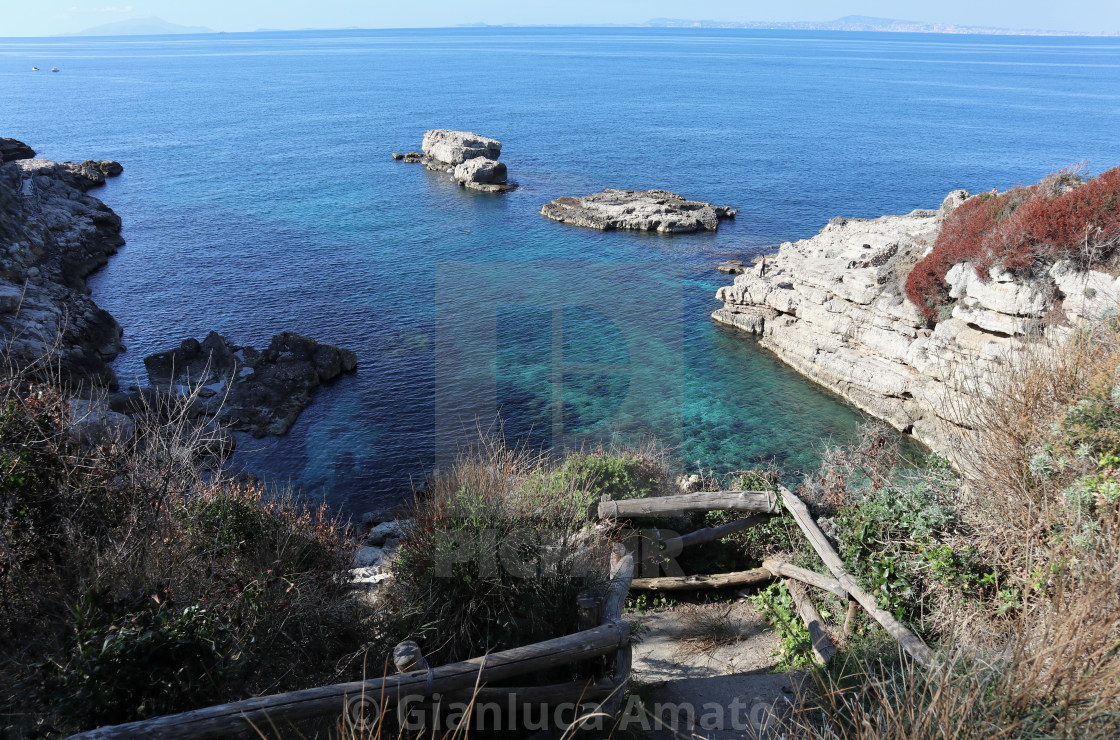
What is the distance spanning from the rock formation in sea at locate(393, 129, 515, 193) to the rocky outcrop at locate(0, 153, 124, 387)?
27740 mm

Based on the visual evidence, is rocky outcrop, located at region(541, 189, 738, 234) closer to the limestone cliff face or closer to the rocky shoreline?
the limestone cliff face

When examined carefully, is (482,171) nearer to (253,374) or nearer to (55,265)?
(55,265)

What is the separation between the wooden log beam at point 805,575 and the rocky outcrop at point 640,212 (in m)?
43.0

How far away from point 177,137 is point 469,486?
291 ft

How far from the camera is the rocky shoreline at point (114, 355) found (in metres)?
26.5

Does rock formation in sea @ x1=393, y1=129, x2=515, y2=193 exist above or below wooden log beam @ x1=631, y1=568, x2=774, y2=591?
above

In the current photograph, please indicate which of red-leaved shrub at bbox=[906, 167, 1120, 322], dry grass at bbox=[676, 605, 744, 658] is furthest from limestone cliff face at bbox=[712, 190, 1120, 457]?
dry grass at bbox=[676, 605, 744, 658]

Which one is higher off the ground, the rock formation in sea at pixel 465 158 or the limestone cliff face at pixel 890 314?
the rock formation in sea at pixel 465 158

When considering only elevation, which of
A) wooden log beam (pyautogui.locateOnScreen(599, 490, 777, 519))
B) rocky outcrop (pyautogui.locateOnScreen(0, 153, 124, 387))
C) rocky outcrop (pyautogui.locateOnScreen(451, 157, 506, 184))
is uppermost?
rocky outcrop (pyautogui.locateOnScreen(451, 157, 506, 184))

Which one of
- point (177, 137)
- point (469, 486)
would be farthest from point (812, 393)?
point (177, 137)

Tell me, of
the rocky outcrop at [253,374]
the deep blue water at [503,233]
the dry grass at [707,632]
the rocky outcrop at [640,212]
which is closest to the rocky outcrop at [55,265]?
the deep blue water at [503,233]

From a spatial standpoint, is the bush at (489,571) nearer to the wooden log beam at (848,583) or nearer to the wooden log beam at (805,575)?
the wooden log beam at (805,575)

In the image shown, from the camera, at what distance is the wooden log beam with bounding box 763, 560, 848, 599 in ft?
30.7

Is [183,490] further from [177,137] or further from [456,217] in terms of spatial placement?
[177,137]
